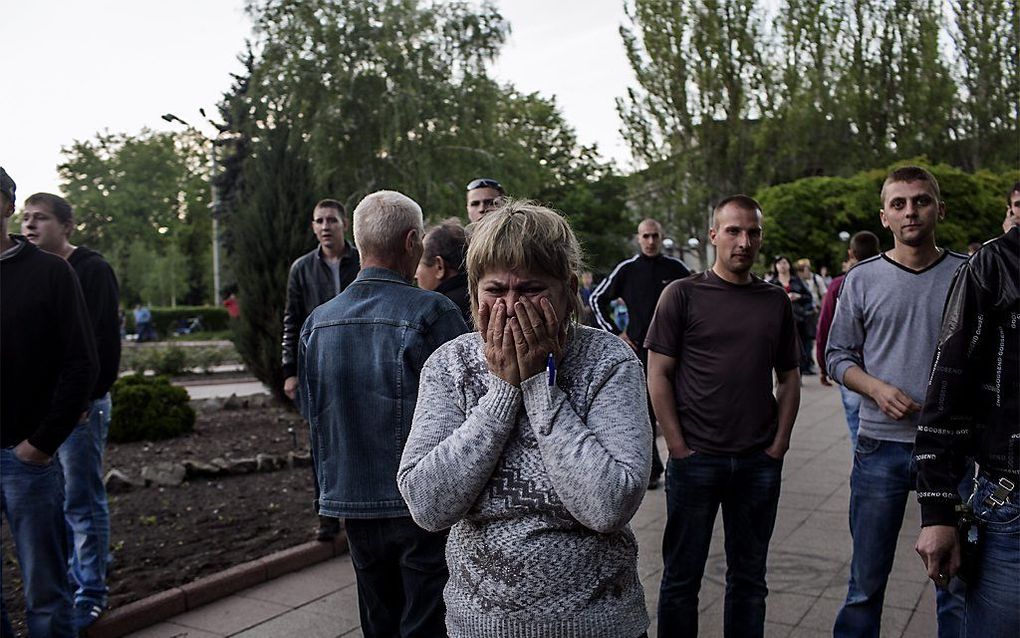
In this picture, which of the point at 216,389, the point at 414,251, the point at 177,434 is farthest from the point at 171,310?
the point at 414,251

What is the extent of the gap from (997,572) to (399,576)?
1.94 metres

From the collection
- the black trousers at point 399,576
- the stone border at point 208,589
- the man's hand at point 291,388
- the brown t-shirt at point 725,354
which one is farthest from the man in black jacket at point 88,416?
the brown t-shirt at point 725,354

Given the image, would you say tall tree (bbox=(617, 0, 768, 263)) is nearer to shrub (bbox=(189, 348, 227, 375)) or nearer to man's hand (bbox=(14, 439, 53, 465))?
shrub (bbox=(189, 348, 227, 375))

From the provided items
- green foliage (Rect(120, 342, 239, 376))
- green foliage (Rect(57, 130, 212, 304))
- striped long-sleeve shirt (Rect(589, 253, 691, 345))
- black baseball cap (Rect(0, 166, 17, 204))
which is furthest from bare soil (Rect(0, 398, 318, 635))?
green foliage (Rect(57, 130, 212, 304))

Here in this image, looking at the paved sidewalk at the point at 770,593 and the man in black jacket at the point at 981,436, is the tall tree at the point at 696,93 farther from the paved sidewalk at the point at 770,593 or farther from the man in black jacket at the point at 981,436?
the man in black jacket at the point at 981,436

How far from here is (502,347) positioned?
1.95m

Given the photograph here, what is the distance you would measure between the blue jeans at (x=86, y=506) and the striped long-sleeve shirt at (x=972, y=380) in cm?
393

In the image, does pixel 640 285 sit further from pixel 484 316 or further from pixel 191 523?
pixel 484 316

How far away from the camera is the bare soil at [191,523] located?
5.10m

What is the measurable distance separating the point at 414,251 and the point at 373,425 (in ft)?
2.27

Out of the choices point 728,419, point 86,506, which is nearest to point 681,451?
point 728,419

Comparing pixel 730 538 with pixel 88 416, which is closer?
pixel 730 538

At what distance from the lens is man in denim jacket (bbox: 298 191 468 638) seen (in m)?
3.10

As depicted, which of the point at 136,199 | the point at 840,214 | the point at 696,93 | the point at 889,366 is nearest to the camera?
the point at 889,366
